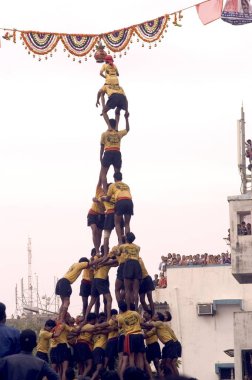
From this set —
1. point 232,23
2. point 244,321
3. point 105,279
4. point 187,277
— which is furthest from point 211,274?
point 105,279

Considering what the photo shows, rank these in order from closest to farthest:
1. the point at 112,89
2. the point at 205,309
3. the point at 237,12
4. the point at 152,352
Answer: the point at 152,352 < the point at 112,89 < the point at 237,12 < the point at 205,309

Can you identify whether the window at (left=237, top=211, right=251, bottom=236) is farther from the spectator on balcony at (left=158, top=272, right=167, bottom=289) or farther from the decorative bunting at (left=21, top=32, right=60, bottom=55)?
the spectator on balcony at (left=158, top=272, right=167, bottom=289)

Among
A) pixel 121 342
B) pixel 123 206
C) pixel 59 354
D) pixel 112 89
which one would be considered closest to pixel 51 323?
pixel 59 354

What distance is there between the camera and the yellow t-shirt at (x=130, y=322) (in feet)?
98.0

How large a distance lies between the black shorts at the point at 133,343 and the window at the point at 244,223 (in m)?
12.9

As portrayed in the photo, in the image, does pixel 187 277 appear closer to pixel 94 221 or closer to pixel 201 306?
pixel 201 306

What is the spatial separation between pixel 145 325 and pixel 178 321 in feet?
97.5

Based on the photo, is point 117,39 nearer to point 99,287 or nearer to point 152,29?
point 152,29

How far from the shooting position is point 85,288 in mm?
31875

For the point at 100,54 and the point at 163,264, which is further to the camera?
the point at 163,264

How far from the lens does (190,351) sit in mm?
59438

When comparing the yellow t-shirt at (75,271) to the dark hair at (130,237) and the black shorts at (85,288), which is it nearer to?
the black shorts at (85,288)

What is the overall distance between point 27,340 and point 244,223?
27264 mm

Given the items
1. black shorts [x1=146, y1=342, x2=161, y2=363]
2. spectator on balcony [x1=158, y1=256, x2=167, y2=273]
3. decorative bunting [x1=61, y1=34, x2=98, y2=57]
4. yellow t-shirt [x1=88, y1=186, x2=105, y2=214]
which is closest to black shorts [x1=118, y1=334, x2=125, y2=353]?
black shorts [x1=146, y1=342, x2=161, y2=363]
